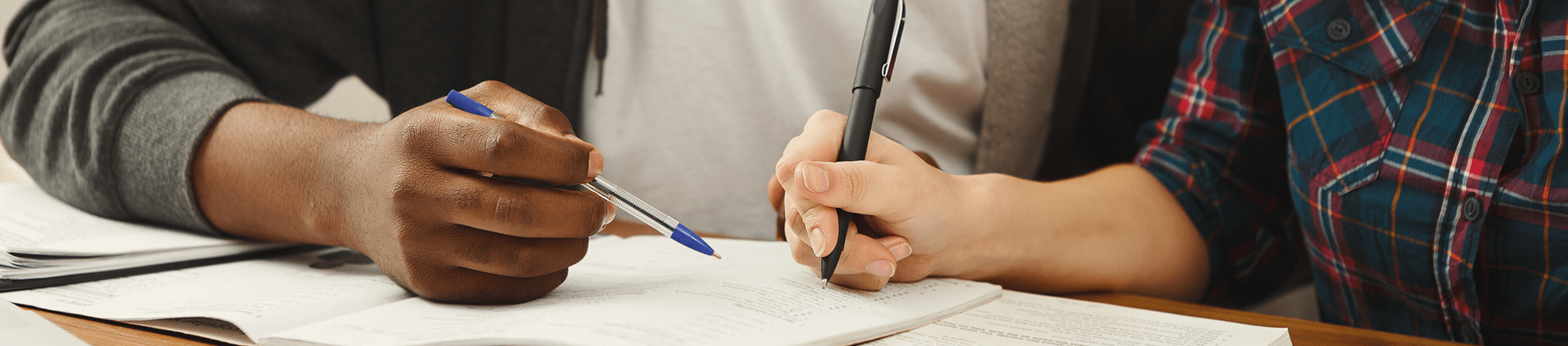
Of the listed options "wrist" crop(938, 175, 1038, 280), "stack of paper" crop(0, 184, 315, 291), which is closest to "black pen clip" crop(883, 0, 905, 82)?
"wrist" crop(938, 175, 1038, 280)

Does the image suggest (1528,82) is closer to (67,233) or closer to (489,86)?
(489,86)

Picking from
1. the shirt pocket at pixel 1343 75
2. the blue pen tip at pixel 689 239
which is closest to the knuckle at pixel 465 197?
the blue pen tip at pixel 689 239

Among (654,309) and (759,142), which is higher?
(759,142)

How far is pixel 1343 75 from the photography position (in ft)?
2.09

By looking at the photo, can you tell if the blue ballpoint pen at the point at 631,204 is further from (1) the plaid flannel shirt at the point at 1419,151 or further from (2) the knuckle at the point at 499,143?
(1) the plaid flannel shirt at the point at 1419,151

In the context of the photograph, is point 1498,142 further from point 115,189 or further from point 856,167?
point 115,189

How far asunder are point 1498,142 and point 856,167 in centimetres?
48

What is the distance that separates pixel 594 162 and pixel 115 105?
0.50m

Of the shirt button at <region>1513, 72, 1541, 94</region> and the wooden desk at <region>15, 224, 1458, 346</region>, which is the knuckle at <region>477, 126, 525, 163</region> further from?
the shirt button at <region>1513, 72, 1541, 94</region>

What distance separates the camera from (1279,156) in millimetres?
799

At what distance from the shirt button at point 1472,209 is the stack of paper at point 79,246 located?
93 cm

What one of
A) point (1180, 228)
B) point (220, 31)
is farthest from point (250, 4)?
point (1180, 228)

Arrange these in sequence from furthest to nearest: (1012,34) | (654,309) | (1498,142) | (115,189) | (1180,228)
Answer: (1012,34), (1180,228), (115,189), (1498,142), (654,309)

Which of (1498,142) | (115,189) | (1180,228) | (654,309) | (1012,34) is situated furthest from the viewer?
(1012,34)
